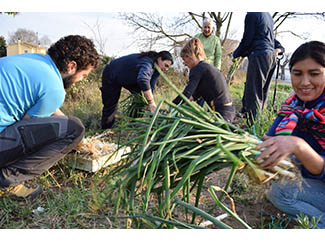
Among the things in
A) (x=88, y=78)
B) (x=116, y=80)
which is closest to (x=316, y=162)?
(x=116, y=80)

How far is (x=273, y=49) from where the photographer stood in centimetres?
345

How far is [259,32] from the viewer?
333 centimetres

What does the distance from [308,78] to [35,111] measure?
5.87 feet

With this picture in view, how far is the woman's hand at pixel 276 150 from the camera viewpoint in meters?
0.92

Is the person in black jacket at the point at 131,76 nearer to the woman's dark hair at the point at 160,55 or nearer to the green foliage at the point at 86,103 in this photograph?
the woman's dark hair at the point at 160,55

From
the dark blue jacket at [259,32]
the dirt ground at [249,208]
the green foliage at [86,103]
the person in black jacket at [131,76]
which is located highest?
the dark blue jacket at [259,32]

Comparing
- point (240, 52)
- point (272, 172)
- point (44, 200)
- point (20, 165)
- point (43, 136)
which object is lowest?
point (44, 200)

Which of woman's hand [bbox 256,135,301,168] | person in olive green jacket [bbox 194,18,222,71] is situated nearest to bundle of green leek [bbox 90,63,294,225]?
woman's hand [bbox 256,135,301,168]

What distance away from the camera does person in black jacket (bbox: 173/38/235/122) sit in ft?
8.36

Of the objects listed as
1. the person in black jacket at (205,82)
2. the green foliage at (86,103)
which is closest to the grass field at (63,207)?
the person in black jacket at (205,82)

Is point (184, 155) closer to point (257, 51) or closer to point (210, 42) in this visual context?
point (257, 51)

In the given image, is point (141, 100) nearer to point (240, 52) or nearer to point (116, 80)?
point (116, 80)

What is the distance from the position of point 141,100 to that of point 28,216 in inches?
72.0

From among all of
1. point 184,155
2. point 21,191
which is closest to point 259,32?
point 184,155
